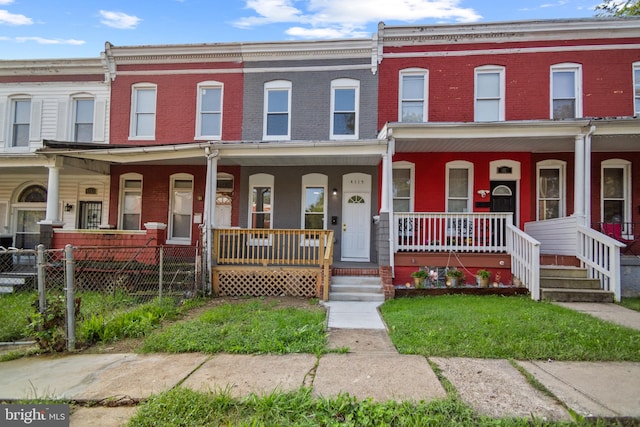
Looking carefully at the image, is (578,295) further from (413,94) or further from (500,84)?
(413,94)

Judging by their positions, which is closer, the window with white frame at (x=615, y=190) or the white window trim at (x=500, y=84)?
the window with white frame at (x=615, y=190)

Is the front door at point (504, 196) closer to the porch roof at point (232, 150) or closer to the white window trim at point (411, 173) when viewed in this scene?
the white window trim at point (411, 173)

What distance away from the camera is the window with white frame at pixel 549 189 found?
9.92 metres

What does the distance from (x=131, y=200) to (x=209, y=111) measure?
3915 millimetres

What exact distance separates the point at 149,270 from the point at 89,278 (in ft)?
4.93

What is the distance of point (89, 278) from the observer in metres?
8.03

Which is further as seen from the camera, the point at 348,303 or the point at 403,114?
the point at 403,114

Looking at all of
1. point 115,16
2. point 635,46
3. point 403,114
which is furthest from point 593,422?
point 115,16

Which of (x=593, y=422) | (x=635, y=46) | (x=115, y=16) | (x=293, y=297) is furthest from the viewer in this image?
(x=115, y=16)

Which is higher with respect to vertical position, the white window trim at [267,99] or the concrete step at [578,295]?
the white window trim at [267,99]

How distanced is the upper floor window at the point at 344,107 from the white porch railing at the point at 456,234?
3.46 metres

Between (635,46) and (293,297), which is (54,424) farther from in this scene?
(635,46)

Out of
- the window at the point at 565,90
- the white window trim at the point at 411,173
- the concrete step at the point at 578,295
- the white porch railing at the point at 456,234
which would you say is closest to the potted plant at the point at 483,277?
the white porch railing at the point at 456,234

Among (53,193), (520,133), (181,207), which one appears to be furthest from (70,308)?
(520,133)
